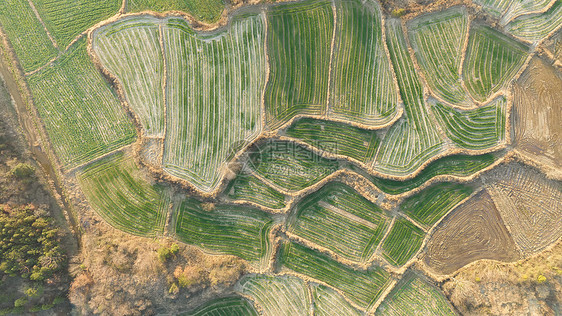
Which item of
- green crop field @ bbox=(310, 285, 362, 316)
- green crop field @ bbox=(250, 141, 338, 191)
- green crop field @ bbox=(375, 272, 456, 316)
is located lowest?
green crop field @ bbox=(310, 285, 362, 316)

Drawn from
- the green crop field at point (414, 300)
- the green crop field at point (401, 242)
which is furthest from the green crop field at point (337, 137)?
the green crop field at point (414, 300)

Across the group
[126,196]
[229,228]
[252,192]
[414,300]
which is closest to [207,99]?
[252,192]

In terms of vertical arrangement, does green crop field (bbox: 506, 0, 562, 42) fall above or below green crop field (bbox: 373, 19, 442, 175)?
above

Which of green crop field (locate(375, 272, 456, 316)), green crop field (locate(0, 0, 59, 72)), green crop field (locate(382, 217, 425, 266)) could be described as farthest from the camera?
green crop field (locate(0, 0, 59, 72))

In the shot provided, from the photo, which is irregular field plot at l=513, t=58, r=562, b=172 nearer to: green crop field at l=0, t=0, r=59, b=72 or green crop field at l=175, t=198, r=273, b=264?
green crop field at l=175, t=198, r=273, b=264

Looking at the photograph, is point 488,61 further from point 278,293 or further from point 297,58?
point 278,293

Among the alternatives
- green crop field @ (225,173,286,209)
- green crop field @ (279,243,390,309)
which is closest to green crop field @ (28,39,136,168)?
green crop field @ (225,173,286,209)
